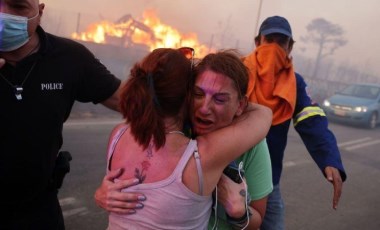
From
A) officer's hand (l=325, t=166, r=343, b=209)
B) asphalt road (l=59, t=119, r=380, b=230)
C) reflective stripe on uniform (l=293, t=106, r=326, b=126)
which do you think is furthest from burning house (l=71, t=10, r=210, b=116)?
officer's hand (l=325, t=166, r=343, b=209)

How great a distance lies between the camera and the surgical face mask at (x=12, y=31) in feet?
6.12

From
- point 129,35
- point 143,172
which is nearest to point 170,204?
point 143,172

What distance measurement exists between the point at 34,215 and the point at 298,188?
4.55m

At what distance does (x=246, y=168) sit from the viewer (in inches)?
71.1

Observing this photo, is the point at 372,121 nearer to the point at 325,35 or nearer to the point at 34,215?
the point at 34,215

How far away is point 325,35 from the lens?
33.2 meters

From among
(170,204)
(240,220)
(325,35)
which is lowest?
(325,35)

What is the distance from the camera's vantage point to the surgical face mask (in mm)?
1864

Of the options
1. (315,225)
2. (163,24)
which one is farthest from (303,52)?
(315,225)

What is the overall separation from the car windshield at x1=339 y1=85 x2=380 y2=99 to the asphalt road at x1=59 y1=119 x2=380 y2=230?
504cm

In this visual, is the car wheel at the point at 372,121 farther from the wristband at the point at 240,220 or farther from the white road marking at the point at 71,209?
the wristband at the point at 240,220

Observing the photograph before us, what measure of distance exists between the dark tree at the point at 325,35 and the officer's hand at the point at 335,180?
31.9m

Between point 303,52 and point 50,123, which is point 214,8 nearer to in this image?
point 303,52

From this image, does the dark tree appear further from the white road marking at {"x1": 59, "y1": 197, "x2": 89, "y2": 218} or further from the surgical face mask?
the surgical face mask
